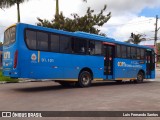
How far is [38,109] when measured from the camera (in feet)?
32.1

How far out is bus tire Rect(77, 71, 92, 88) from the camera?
58.3 ft

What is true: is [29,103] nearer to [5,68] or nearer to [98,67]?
[5,68]

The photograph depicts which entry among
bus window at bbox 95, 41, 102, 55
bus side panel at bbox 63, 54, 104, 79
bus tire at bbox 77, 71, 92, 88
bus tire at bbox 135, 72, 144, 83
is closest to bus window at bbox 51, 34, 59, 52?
bus side panel at bbox 63, 54, 104, 79

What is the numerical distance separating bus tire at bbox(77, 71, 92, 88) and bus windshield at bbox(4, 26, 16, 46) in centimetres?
451

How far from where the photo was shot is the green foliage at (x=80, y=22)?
34.8 metres

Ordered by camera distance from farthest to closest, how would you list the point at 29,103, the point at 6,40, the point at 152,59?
the point at 152,59
the point at 6,40
the point at 29,103


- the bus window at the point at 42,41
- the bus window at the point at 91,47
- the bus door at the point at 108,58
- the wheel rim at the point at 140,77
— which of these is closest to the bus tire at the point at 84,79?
the bus window at the point at 91,47

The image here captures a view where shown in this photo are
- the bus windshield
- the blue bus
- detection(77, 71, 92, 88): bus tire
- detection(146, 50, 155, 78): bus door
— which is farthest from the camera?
detection(146, 50, 155, 78): bus door

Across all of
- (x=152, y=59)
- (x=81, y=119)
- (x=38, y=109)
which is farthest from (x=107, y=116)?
(x=152, y=59)

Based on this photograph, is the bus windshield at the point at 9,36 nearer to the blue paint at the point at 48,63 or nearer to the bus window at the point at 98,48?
the blue paint at the point at 48,63

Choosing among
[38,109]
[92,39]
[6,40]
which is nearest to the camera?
[38,109]

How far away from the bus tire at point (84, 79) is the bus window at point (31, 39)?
12.7 feet

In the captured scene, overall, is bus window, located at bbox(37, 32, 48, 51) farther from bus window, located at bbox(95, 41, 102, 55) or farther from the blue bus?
bus window, located at bbox(95, 41, 102, 55)

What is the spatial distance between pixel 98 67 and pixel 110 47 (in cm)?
191
